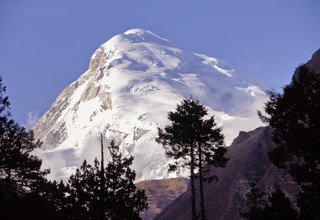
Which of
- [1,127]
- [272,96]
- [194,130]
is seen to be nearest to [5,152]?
[1,127]

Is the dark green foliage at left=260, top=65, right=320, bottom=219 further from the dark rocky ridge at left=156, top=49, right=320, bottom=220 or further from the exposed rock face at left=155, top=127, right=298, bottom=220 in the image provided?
the exposed rock face at left=155, top=127, right=298, bottom=220

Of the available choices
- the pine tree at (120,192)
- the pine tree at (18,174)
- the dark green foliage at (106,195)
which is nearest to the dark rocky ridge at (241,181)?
the pine tree at (120,192)

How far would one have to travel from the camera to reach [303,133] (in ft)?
73.6

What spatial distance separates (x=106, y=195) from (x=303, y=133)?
42.8ft

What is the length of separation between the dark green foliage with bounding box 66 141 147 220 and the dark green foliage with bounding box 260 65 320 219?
1026cm

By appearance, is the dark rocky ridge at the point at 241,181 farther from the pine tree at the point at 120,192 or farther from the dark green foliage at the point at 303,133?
the dark green foliage at the point at 303,133

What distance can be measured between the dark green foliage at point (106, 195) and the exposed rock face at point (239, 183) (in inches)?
1019

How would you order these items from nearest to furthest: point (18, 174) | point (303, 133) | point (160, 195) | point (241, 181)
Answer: point (303, 133) → point (18, 174) → point (241, 181) → point (160, 195)

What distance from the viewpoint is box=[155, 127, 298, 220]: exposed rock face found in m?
62.1

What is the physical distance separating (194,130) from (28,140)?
11.1 meters

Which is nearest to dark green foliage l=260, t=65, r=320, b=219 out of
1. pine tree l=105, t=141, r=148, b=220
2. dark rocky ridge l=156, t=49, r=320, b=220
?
pine tree l=105, t=141, r=148, b=220

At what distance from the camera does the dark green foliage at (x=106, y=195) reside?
92.0 ft

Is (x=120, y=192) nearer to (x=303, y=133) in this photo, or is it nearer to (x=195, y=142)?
(x=195, y=142)

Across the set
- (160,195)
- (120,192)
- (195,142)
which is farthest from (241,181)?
(160,195)
